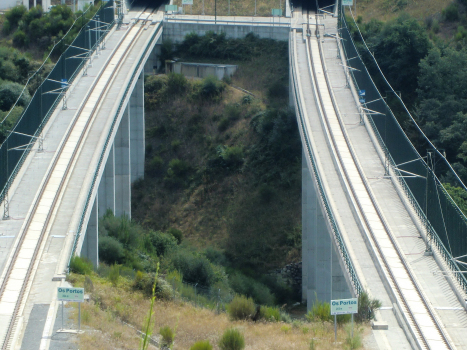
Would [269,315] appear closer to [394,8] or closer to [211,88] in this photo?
[211,88]

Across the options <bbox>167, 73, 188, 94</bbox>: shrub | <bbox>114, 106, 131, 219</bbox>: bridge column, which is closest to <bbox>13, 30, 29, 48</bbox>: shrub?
<bbox>167, 73, 188, 94</bbox>: shrub

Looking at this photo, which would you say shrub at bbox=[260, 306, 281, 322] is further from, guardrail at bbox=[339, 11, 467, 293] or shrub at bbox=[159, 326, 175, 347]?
guardrail at bbox=[339, 11, 467, 293]

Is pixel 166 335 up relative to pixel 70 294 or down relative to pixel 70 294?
down

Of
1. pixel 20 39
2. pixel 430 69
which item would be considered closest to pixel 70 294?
pixel 430 69

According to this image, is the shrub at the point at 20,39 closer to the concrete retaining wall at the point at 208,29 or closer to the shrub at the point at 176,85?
the concrete retaining wall at the point at 208,29

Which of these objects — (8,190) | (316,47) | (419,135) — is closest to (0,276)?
(8,190)

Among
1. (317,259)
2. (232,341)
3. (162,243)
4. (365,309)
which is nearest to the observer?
(232,341)

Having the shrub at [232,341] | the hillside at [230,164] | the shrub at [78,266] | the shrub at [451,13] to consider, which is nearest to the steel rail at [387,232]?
the shrub at [232,341]
